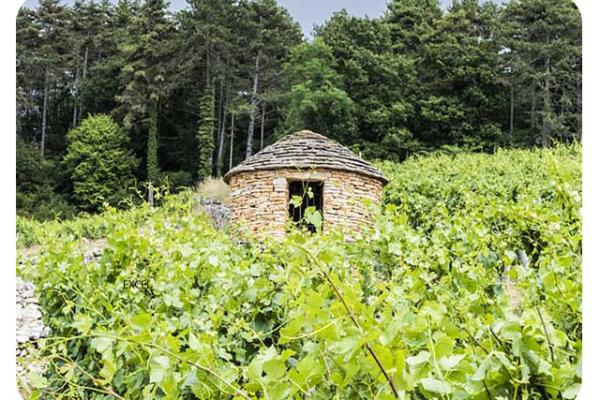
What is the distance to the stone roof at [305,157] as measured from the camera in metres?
8.01

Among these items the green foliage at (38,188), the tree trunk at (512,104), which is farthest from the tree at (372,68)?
the green foliage at (38,188)

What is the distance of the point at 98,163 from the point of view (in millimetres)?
4918

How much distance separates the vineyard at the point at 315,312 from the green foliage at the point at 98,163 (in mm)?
385

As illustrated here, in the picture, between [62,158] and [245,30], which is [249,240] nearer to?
[62,158]

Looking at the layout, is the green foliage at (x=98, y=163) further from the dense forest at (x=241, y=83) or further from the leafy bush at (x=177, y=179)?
the leafy bush at (x=177, y=179)

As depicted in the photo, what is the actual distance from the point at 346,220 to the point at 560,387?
6336 millimetres

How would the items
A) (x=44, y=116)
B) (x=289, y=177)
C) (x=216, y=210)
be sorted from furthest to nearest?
(x=289, y=177), (x=216, y=210), (x=44, y=116)

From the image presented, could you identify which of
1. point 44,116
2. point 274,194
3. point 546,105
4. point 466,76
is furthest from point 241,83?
point 546,105

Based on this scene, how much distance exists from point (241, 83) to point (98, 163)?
5.47 feet

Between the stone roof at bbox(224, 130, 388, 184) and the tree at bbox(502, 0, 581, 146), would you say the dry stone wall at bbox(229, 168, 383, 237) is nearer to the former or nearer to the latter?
the stone roof at bbox(224, 130, 388, 184)

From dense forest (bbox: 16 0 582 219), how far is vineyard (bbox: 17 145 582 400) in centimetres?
71

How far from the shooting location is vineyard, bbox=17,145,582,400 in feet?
3.54

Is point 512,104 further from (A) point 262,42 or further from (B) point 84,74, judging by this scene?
(B) point 84,74
